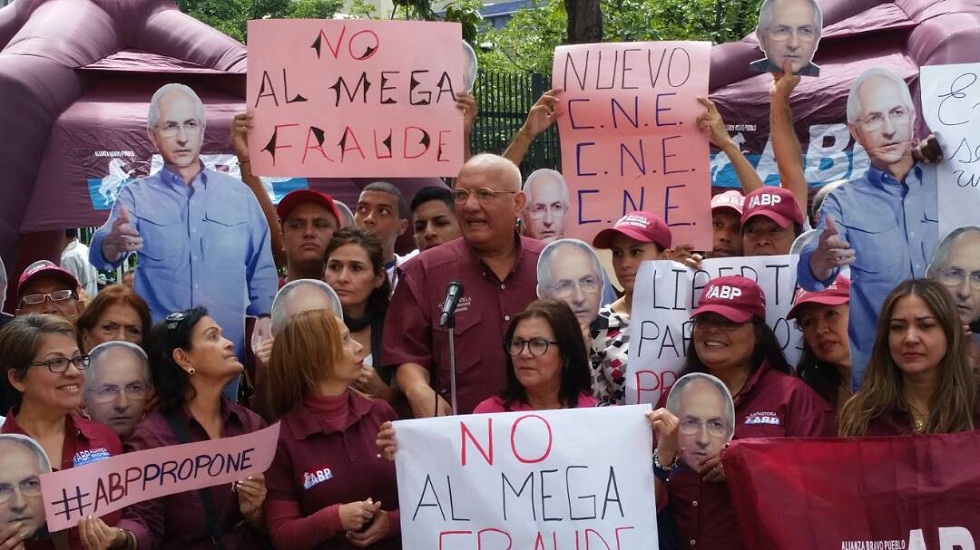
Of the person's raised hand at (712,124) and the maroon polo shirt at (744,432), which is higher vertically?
the person's raised hand at (712,124)

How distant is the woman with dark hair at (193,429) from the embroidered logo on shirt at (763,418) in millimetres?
1820

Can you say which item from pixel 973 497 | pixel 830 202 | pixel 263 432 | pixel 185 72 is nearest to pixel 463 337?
pixel 263 432

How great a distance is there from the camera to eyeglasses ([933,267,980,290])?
533 centimetres

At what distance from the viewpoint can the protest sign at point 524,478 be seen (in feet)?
15.7

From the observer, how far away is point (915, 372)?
489cm

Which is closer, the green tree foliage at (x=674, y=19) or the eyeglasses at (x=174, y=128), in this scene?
the eyeglasses at (x=174, y=128)

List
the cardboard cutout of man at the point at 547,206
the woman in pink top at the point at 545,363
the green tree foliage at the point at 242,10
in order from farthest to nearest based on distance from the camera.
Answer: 1. the green tree foliage at the point at 242,10
2. the cardboard cutout of man at the point at 547,206
3. the woman in pink top at the point at 545,363

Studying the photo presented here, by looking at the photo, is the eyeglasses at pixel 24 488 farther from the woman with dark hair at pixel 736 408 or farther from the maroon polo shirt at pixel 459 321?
the woman with dark hair at pixel 736 408

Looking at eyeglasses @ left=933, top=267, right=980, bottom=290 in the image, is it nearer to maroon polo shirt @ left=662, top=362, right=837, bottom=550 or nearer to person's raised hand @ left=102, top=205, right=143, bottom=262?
maroon polo shirt @ left=662, top=362, right=837, bottom=550

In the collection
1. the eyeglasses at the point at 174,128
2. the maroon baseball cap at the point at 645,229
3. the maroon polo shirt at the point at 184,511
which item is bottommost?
the maroon polo shirt at the point at 184,511

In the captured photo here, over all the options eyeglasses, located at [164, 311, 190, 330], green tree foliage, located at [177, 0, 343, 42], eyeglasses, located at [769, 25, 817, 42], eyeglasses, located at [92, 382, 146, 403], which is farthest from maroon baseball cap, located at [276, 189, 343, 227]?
green tree foliage, located at [177, 0, 343, 42]

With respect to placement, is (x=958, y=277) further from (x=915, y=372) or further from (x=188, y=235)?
(x=188, y=235)

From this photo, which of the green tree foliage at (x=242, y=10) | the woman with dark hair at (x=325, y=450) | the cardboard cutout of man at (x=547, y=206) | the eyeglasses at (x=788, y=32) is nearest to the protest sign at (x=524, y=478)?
the woman with dark hair at (x=325, y=450)

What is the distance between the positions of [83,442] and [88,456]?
0.09 metres
